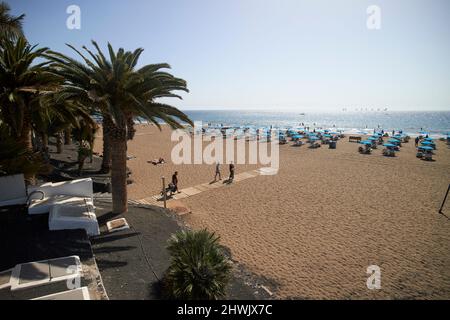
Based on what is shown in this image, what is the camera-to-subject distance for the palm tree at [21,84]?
8.38 metres

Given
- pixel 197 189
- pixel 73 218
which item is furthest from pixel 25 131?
pixel 197 189

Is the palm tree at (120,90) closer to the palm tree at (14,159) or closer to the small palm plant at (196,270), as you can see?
the palm tree at (14,159)

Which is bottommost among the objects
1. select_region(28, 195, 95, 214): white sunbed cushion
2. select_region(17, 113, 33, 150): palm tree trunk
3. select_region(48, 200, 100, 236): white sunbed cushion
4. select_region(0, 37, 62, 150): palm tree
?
select_region(48, 200, 100, 236): white sunbed cushion

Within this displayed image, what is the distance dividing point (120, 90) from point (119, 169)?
279cm

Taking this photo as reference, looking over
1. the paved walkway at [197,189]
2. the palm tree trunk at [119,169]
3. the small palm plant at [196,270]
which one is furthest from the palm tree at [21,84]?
the small palm plant at [196,270]

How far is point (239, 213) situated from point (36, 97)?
965cm

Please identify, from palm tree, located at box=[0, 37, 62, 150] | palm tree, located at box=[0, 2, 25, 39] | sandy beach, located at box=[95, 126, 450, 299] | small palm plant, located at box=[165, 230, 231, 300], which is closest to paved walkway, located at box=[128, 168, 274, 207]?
sandy beach, located at box=[95, 126, 450, 299]

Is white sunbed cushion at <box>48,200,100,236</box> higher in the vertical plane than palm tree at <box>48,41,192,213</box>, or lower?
lower

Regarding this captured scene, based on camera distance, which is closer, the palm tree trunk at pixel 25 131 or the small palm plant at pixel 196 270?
the small palm plant at pixel 196 270

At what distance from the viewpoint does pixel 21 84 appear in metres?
8.79

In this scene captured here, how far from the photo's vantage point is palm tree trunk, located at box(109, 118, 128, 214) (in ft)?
28.9

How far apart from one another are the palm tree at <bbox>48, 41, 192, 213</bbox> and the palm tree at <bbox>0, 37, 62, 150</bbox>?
0.78 m

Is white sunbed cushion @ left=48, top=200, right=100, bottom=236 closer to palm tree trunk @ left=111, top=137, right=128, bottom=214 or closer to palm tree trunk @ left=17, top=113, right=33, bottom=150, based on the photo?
palm tree trunk @ left=111, top=137, right=128, bottom=214
